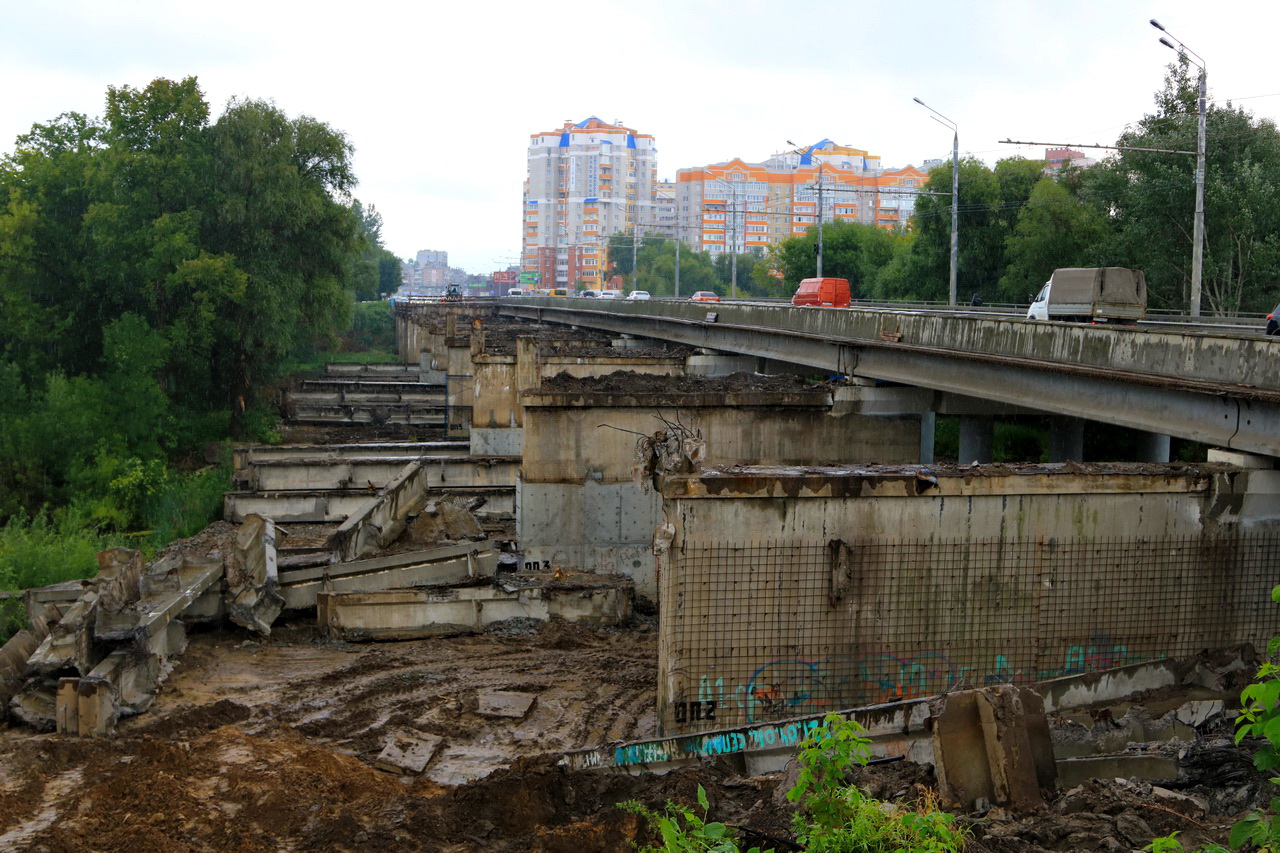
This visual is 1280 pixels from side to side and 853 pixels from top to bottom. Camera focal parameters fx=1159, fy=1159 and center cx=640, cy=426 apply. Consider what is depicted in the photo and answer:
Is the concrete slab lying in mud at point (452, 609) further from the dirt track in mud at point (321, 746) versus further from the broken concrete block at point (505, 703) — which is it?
the broken concrete block at point (505, 703)

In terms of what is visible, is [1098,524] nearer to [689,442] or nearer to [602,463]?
[689,442]

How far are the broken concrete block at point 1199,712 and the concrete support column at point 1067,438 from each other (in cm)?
1098

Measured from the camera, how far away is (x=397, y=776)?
11250 millimetres

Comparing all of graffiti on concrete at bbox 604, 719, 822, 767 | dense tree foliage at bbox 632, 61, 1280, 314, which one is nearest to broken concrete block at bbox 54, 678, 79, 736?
graffiti on concrete at bbox 604, 719, 822, 767

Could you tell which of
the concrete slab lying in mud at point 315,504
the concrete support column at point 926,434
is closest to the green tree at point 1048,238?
the concrete support column at point 926,434

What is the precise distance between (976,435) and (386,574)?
10.5 metres

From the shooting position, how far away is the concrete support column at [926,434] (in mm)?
20047

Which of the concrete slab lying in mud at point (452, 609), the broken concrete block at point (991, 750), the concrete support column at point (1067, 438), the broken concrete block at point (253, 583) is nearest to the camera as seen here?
the broken concrete block at point (991, 750)

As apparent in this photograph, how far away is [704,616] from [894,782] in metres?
2.86

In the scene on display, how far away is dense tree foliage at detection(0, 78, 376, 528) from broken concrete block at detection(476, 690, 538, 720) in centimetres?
2450

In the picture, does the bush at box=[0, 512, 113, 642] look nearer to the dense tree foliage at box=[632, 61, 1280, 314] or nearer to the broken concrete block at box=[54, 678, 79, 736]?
the broken concrete block at box=[54, 678, 79, 736]

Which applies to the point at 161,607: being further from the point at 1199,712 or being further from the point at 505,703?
the point at 1199,712

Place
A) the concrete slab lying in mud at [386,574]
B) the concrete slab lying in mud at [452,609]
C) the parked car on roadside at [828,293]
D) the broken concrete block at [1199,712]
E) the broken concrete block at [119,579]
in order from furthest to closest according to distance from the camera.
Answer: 1. the parked car on roadside at [828,293]
2. the concrete slab lying in mud at [386,574]
3. the concrete slab lying in mud at [452,609]
4. the broken concrete block at [119,579]
5. the broken concrete block at [1199,712]

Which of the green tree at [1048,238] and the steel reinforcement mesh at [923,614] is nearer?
the steel reinforcement mesh at [923,614]
